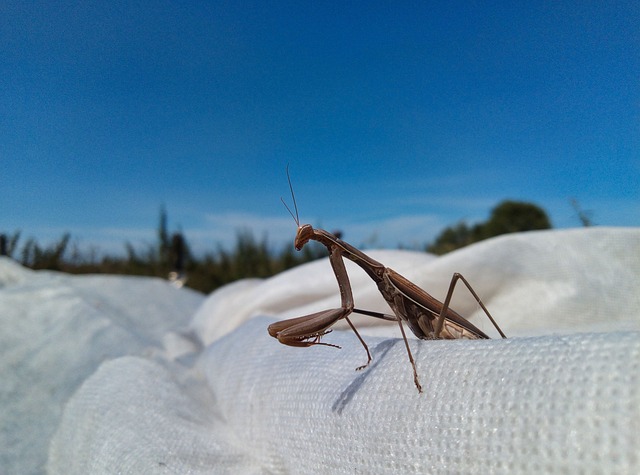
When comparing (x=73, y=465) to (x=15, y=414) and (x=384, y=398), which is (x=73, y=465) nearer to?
(x=15, y=414)

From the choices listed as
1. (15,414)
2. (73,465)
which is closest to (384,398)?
(73,465)

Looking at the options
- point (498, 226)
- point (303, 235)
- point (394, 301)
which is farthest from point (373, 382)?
point (498, 226)

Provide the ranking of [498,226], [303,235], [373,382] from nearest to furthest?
[373,382], [303,235], [498,226]

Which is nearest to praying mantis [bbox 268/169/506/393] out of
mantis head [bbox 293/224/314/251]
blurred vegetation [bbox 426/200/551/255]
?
mantis head [bbox 293/224/314/251]

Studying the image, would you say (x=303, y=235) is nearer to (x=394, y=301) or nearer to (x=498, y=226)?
(x=394, y=301)

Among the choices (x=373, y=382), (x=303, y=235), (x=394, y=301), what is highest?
(x=303, y=235)

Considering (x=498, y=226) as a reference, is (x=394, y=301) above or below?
below

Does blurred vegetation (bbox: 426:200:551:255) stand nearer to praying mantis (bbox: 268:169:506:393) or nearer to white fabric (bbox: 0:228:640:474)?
white fabric (bbox: 0:228:640:474)

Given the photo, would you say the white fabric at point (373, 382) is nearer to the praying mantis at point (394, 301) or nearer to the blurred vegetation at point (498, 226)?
the praying mantis at point (394, 301)

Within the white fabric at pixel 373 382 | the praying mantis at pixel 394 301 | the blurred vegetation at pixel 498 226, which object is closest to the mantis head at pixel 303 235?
the praying mantis at pixel 394 301
